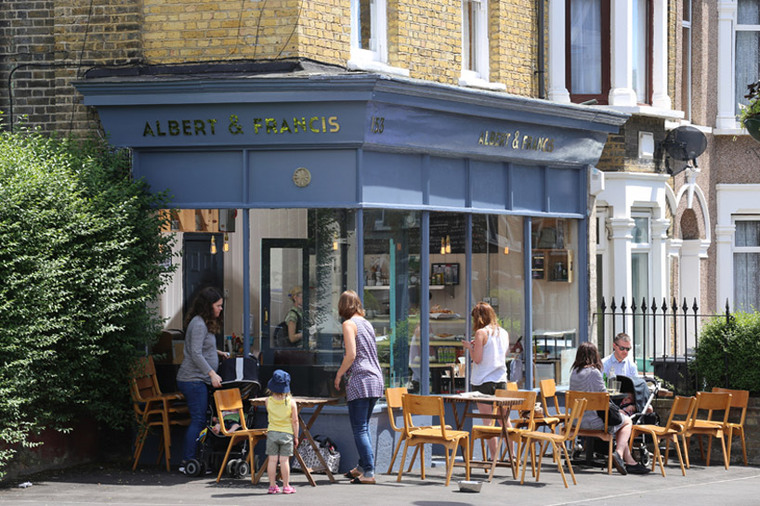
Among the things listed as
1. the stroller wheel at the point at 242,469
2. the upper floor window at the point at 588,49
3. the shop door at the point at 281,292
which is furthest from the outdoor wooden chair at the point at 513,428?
the upper floor window at the point at 588,49

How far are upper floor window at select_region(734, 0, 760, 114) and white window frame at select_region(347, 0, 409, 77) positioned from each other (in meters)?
9.74

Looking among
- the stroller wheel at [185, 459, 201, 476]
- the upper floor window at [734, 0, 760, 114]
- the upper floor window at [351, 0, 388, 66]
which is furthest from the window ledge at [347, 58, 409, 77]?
the upper floor window at [734, 0, 760, 114]

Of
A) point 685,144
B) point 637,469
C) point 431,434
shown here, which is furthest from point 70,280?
point 685,144

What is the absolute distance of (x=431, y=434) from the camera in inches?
504

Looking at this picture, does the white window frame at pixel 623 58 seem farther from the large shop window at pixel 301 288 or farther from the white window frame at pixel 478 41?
the large shop window at pixel 301 288

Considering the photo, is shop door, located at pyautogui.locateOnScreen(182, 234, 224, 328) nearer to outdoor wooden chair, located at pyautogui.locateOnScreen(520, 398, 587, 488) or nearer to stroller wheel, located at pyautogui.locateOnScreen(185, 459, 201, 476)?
stroller wheel, located at pyautogui.locateOnScreen(185, 459, 201, 476)

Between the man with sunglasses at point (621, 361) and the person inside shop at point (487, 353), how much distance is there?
58.4 inches

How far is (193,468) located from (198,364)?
1010 millimetres

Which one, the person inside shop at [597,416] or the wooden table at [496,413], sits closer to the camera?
the wooden table at [496,413]

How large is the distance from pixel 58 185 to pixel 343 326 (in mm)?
2974

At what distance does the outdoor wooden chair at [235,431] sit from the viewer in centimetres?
1255

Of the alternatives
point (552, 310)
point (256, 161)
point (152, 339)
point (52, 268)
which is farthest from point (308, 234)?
point (552, 310)

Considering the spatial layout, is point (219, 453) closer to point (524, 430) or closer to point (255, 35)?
point (524, 430)

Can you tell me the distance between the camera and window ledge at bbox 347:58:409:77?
46.5ft
